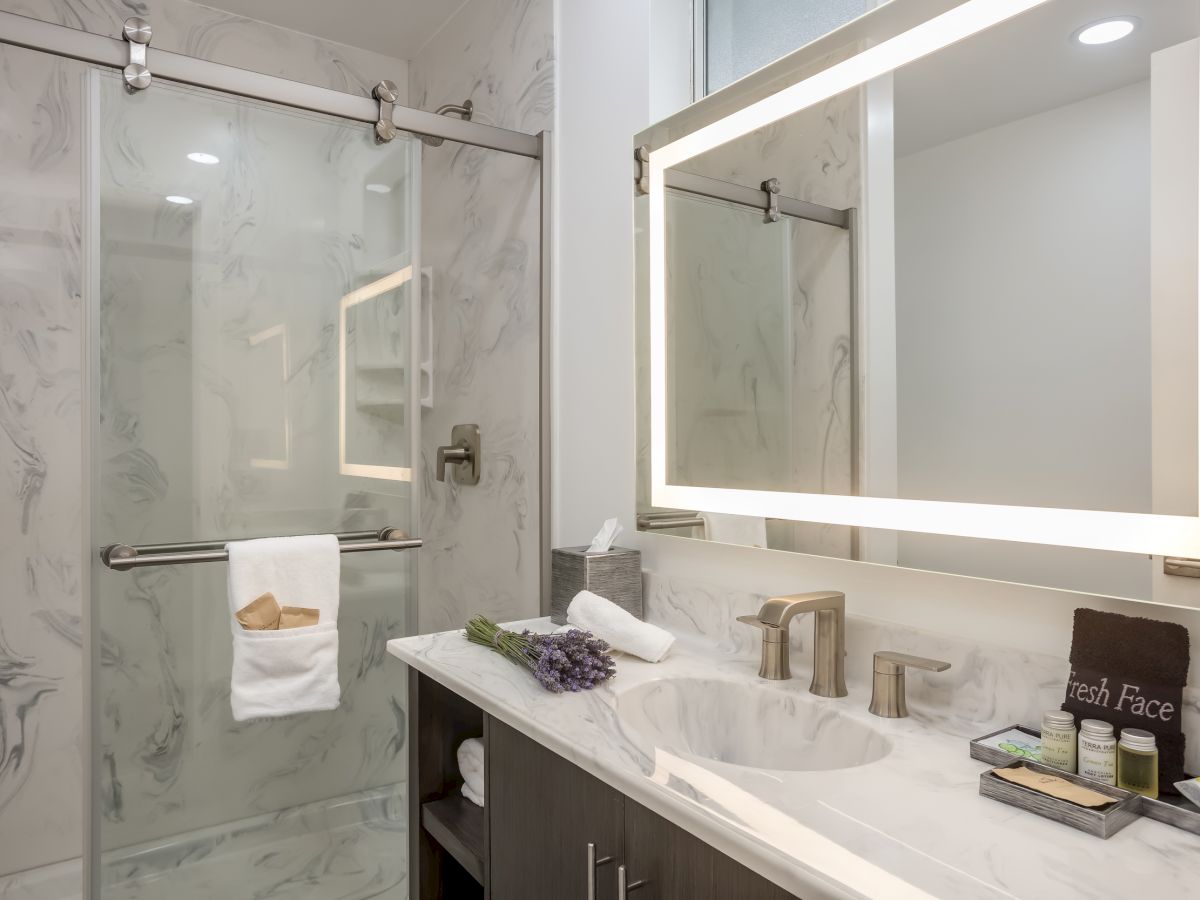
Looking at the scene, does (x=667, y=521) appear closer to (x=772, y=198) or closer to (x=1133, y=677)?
(x=772, y=198)

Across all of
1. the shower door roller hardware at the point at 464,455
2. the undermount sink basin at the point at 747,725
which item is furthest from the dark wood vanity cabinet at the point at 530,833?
the shower door roller hardware at the point at 464,455

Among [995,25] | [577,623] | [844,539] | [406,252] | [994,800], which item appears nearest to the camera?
[994,800]

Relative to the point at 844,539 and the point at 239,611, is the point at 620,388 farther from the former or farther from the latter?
the point at 239,611

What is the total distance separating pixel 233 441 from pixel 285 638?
0.37 meters

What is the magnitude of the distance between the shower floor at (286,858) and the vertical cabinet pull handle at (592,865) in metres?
0.90

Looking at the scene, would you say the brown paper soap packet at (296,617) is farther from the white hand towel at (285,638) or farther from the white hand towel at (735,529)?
the white hand towel at (735,529)

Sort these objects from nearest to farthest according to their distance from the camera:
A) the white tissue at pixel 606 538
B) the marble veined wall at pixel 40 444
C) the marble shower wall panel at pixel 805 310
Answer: the marble shower wall panel at pixel 805 310
the white tissue at pixel 606 538
the marble veined wall at pixel 40 444

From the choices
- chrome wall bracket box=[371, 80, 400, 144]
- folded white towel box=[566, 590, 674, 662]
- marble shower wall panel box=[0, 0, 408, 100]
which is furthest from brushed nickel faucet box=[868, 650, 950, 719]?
marble shower wall panel box=[0, 0, 408, 100]

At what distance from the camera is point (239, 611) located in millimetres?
1450

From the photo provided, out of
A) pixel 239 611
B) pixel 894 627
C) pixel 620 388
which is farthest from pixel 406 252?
pixel 894 627

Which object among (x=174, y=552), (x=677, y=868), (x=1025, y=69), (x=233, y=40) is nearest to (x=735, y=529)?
(x=677, y=868)

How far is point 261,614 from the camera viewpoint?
1.46m

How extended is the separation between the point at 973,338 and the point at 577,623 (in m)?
0.76

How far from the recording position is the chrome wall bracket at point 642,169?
5.11 feet
